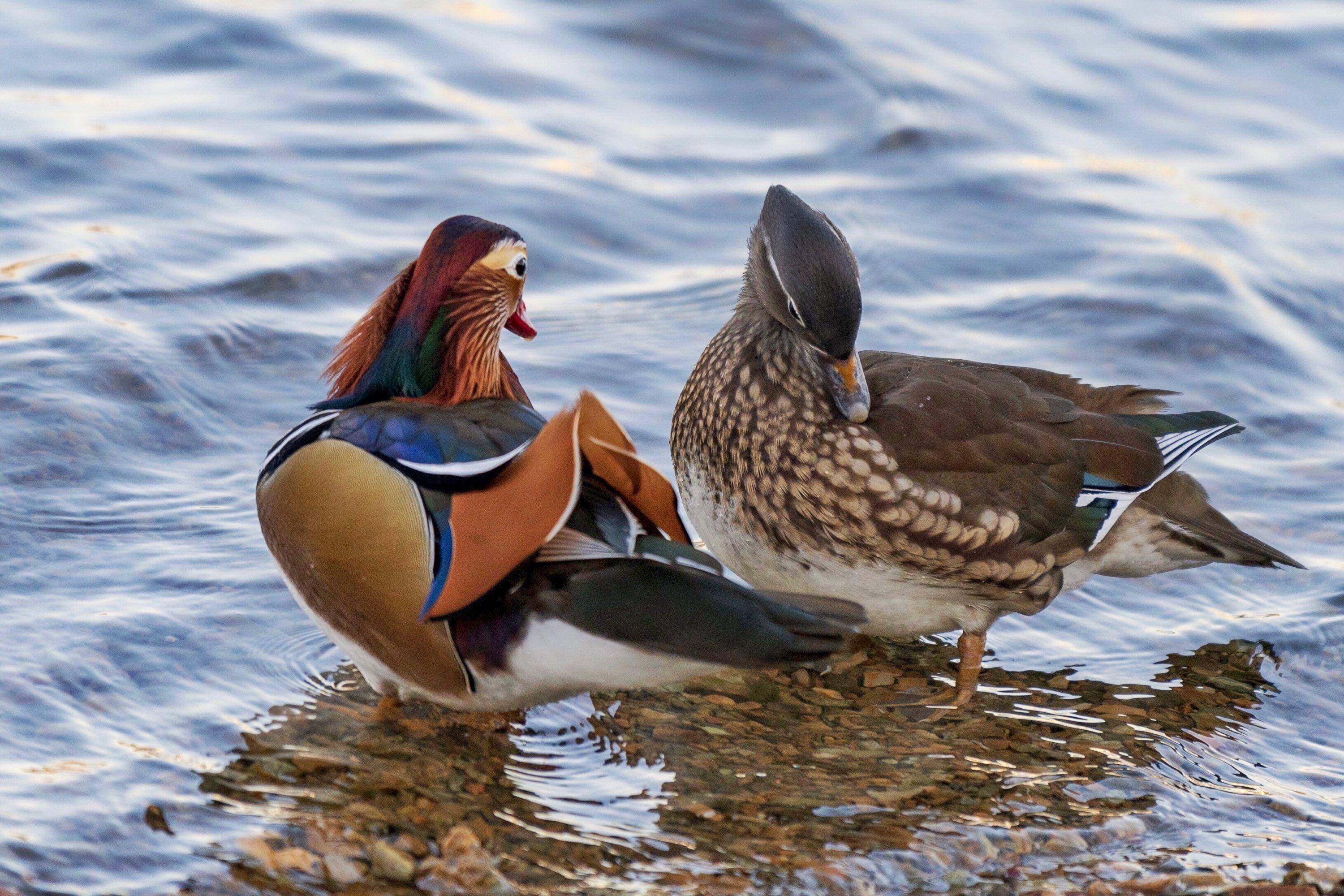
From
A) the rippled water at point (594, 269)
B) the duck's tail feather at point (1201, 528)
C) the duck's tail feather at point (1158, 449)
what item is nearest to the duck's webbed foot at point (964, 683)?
the rippled water at point (594, 269)

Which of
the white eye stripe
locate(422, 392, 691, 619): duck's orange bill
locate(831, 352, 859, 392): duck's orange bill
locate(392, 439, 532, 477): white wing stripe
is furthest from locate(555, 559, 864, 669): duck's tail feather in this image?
the white eye stripe

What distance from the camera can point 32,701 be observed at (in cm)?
387

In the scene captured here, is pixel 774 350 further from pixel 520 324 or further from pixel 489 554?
pixel 489 554

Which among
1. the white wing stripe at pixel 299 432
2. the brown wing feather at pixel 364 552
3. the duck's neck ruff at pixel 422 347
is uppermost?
the duck's neck ruff at pixel 422 347

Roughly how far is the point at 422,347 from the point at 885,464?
128 centimetres

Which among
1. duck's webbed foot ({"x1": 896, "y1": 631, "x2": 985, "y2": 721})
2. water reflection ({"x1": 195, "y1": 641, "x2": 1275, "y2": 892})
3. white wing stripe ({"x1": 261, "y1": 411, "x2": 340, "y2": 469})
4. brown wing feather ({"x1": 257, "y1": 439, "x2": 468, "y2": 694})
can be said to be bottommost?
water reflection ({"x1": 195, "y1": 641, "x2": 1275, "y2": 892})

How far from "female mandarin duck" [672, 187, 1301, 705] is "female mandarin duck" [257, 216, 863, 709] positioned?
0.72m

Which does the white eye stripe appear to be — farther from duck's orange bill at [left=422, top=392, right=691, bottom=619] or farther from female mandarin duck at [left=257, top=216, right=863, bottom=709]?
duck's orange bill at [left=422, top=392, right=691, bottom=619]

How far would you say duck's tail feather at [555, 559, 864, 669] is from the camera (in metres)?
3.30

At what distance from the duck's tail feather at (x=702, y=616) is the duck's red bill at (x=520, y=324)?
1121mm

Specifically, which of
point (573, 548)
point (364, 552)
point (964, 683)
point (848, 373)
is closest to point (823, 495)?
point (848, 373)

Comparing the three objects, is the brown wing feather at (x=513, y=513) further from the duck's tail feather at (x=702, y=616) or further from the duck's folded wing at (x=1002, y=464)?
the duck's folded wing at (x=1002, y=464)

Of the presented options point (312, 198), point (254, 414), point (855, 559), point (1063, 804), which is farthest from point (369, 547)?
point (312, 198)

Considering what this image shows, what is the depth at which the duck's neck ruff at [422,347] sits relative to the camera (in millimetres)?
4000
